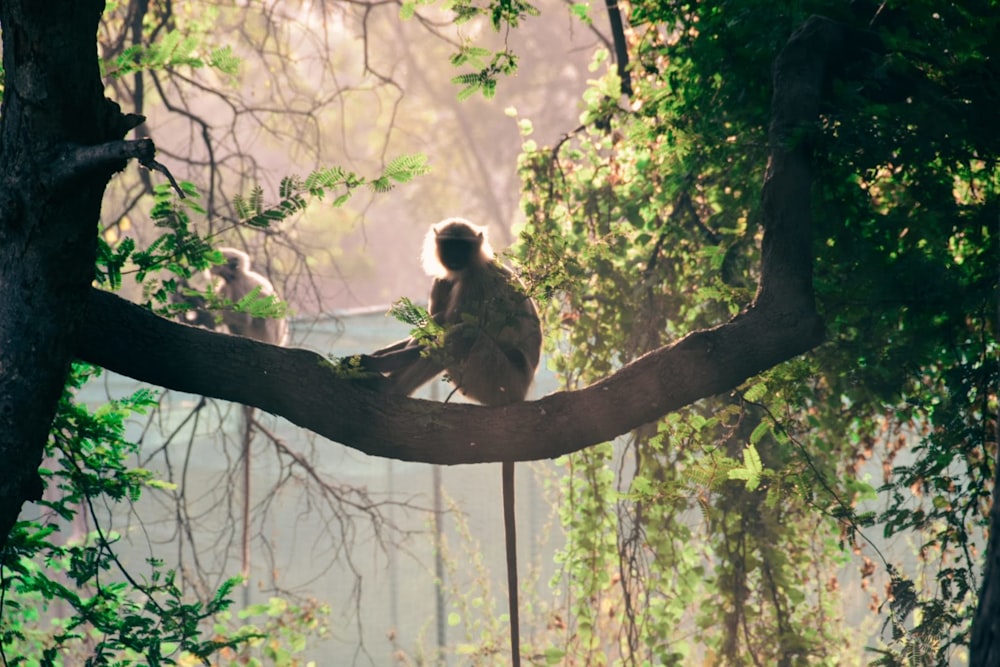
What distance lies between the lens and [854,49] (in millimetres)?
2906

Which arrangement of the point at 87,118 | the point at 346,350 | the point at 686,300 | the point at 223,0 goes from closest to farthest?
the point at 87,118 → the point at 686,300 → the point at 223,0 → the point at 346,350

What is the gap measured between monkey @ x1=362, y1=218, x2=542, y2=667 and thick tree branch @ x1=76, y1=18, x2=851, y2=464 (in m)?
0.20

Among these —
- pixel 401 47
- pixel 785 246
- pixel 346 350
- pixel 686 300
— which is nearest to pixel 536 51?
pixel 401 47

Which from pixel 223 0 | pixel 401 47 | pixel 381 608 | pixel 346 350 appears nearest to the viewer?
pixel 223 0

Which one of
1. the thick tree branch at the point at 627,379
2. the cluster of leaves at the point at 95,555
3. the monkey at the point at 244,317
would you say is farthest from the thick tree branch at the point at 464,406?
the monkey at the point at 244,317

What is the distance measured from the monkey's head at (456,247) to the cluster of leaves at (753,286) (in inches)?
15.3

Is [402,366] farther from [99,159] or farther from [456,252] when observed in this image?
[99,159]

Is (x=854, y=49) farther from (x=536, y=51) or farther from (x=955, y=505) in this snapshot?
(x=536, y=51)

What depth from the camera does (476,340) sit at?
3275mm

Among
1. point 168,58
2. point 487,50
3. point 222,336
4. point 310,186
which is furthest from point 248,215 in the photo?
point 487,50

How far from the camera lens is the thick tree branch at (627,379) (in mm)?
2316

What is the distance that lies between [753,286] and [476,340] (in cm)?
96

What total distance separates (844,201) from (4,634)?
2.59m

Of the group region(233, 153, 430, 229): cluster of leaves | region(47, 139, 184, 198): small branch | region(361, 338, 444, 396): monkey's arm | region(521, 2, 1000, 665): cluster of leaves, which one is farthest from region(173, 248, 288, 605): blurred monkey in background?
region(47, 139, 184, 198): small branch
